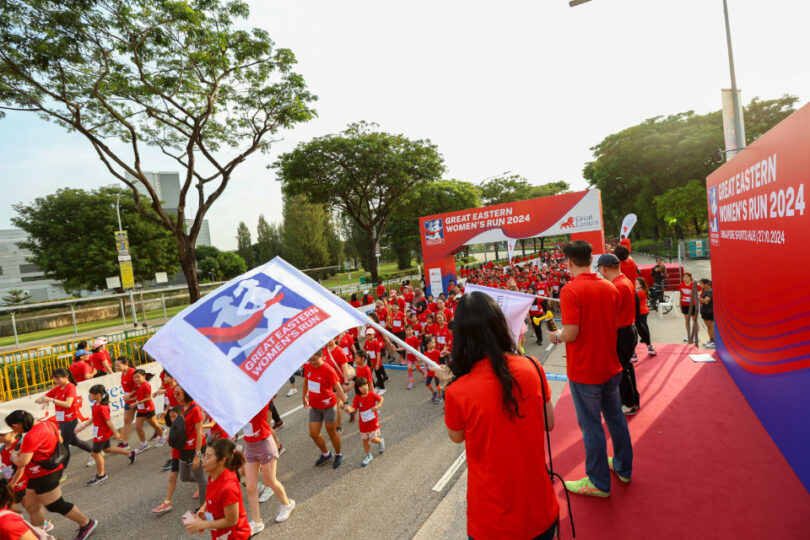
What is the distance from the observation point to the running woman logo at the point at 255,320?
2.51 metres

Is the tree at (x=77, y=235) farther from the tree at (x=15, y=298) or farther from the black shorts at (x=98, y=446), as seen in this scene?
the black shorts at (x=98, y=446)

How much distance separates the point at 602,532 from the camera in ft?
9.25

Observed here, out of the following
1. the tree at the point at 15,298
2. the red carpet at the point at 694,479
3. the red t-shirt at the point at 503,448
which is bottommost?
the red carpet at the point at 694,479

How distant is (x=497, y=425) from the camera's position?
1631 millimetres

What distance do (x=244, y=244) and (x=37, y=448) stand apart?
232 ft

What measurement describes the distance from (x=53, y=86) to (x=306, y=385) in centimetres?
1396

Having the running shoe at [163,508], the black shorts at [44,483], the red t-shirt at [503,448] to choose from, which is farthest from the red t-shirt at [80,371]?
the red t-shirt at [503,448]

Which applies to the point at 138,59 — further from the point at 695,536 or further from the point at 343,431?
the point at 695,536

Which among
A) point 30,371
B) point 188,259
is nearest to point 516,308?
point 30,371

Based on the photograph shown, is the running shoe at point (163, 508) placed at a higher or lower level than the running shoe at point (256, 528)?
lower

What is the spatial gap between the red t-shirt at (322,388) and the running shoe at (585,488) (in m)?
3.04

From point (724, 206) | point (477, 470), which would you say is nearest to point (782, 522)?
point (477, 470)

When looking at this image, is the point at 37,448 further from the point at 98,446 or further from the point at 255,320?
the point at 255,320

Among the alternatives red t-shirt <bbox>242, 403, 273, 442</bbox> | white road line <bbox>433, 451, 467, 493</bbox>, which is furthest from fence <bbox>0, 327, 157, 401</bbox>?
white road line <bbox>433, 451, 467, 493</bbox>
